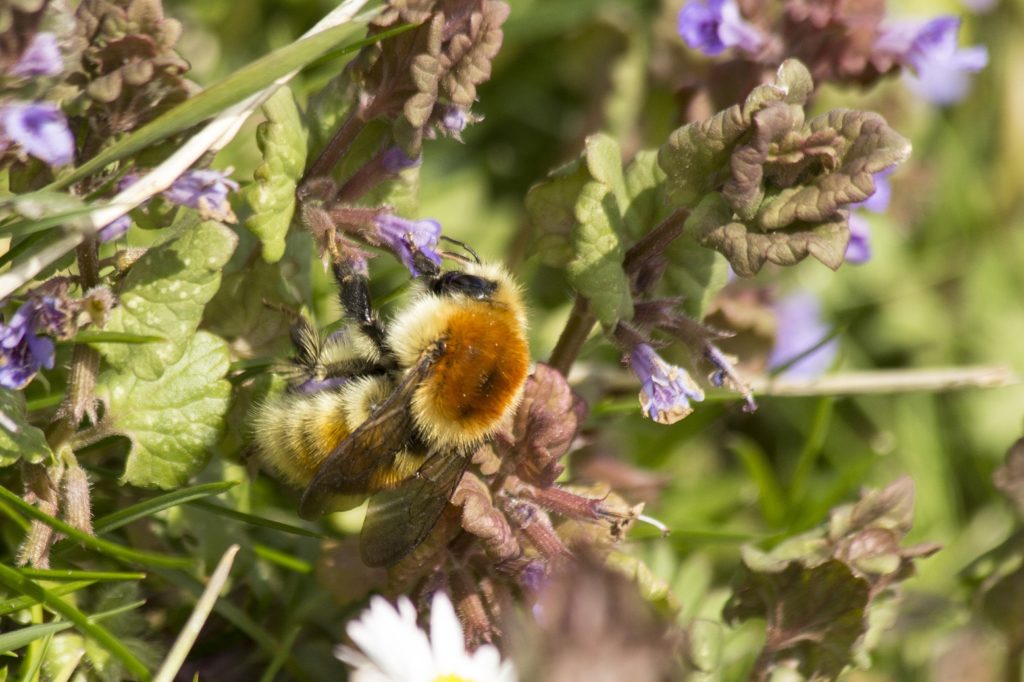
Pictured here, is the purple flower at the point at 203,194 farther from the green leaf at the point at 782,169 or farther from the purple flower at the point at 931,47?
the purple flower at the point at 931,47

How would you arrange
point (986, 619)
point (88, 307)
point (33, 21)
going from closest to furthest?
point (33, 21), point (88, 307), point (986, 619)

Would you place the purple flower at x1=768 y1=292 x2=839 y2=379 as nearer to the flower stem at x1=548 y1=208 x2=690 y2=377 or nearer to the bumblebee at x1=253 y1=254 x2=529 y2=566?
the flower stem at x1=548 y1=208 x2=690 y2=377

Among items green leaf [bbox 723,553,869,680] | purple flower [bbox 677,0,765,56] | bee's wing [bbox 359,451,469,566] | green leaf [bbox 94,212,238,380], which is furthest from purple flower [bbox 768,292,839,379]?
green leaf [bbox 94,212,238,380]

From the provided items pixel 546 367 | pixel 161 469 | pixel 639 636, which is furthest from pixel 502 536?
pixel 639 636

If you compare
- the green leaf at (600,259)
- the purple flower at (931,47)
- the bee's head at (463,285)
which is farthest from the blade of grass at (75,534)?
the purple flower at (931,47)

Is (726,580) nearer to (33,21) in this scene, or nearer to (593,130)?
(593,130)

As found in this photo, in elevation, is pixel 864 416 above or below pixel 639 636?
below

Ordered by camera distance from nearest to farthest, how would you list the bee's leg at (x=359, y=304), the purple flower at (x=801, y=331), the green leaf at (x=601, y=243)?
the green leaf at (x=601, y=243)
the bee's leg at (x=359, y=304)
the purple flower at (x=801, y=331)
